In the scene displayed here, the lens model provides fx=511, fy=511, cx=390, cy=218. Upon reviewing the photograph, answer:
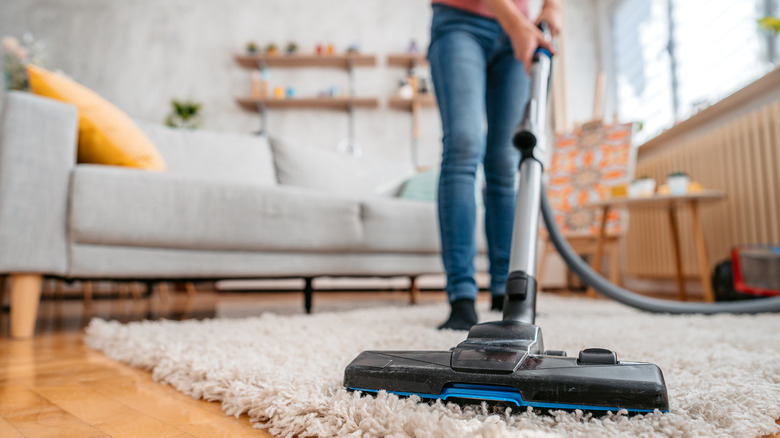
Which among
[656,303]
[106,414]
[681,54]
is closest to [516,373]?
[106,414]

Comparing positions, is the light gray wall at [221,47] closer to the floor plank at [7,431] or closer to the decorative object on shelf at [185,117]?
the decorative object on shelf at [185,117]

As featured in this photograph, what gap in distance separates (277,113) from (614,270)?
2985 millimetres

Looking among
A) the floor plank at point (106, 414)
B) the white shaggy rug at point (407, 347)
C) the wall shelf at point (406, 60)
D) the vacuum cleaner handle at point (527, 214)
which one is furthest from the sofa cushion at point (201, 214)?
the wall shelf at point (406, 60)

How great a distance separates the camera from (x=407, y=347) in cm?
80

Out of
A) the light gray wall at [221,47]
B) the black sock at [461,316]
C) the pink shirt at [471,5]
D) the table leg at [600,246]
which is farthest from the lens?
the light gray wall at [221,47]

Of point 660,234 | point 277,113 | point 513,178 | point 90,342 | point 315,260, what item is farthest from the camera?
point 277,113

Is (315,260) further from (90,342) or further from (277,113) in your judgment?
(277,113)

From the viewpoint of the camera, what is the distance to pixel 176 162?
2.14m

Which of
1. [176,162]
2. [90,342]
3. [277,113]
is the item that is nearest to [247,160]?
[176,162]

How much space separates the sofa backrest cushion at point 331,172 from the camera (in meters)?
2.44

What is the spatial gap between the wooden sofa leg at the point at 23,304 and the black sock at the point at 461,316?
95 cm

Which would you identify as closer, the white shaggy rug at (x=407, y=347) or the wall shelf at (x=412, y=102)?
the white shaggy rug at (x=407, y=347)

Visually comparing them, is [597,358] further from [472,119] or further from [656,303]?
[656,303]

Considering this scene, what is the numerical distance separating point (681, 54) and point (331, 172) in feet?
7.49
